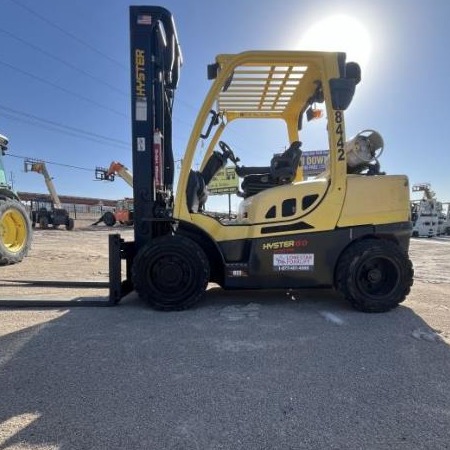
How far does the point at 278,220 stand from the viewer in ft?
13.7

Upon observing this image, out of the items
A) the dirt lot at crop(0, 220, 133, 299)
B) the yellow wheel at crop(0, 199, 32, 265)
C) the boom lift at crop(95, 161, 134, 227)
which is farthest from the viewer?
the boom lift at crop(95, 161, 134, 227)

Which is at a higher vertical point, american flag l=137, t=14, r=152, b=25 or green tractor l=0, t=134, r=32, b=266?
american flag l=137, t=14, r=152, b=25

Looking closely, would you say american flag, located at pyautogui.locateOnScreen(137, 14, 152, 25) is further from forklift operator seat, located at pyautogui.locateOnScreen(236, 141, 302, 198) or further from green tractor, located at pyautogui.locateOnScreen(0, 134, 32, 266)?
green tractor, located at pyautogui.locateOnScreen(0, 134, 32, 266)

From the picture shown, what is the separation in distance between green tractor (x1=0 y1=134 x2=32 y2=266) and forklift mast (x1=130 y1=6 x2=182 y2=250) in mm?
5153

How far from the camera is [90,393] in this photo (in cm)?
226

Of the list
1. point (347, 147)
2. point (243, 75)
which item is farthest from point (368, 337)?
point (243, 75)

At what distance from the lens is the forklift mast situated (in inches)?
175

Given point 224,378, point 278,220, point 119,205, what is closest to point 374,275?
point 278,220

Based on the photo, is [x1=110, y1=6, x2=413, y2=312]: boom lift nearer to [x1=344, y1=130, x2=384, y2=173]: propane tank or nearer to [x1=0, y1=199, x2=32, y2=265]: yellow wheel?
[x1=344, y1=130, x2=384, y2=173]: propane tank

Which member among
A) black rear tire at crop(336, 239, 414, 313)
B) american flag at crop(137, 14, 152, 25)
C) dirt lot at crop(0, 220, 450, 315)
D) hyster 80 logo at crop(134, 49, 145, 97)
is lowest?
dirt lot at crop(0, 220, 450, 315)

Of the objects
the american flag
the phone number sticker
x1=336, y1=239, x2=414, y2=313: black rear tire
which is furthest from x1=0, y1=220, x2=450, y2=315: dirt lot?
the american flag

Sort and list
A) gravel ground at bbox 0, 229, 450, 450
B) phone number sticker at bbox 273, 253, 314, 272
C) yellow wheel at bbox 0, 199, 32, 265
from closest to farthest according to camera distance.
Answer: gravel ground at bbox 0, 229, 450, 450, phone number sticker at bbox 273, 253, 314, 272, yellow wheel at bbox 0, 199, 32, 265

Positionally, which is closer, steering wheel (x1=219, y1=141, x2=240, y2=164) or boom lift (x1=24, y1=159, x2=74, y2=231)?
steering wheel (x1=219, y1=141, x2=240, y2=164)

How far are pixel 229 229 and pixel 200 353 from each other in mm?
1753
